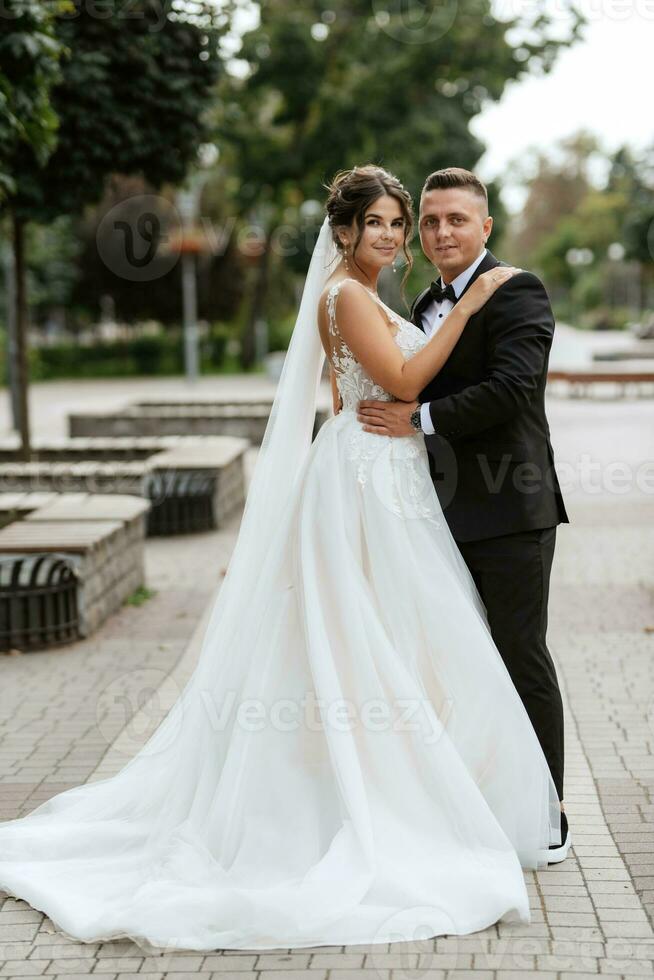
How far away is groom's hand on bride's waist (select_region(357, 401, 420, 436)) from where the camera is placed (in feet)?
13.3

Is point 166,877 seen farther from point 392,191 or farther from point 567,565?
point 567,565

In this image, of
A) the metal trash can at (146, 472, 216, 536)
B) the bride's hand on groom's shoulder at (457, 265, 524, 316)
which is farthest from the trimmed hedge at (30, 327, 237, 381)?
the bride's hand on groom's shoulder at (457, 265, 524, 316)

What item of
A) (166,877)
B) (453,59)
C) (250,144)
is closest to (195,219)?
(250,144)

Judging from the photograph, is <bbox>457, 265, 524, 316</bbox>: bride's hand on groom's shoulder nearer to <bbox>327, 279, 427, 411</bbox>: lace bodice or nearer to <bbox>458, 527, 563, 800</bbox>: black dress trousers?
<bbox>327, 279, 427, 411</bbox>: lace bodice

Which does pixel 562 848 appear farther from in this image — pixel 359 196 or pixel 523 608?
pixel 359 196

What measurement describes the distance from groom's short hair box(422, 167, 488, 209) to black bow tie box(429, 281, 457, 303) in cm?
31

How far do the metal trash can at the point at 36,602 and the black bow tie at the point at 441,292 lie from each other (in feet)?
11.7

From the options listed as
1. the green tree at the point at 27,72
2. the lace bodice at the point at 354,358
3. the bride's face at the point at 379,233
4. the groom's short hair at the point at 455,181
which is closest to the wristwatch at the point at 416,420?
the lace bodice at the point at 354,358

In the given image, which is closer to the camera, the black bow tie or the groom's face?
the groom's face

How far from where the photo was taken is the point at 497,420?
392cm

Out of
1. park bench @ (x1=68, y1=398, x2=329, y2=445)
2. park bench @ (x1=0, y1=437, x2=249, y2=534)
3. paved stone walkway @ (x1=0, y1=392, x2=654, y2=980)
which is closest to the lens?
paved stone walkway @ (x1=0, y1=392, x2=654, y2=980)

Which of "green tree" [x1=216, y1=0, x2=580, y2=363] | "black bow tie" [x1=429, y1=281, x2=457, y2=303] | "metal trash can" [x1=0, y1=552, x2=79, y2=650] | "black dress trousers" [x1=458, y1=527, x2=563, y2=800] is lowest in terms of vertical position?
"metal trash can" [x1=0, y1=552, x2=79, y2=650]

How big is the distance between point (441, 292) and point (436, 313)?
107 mm

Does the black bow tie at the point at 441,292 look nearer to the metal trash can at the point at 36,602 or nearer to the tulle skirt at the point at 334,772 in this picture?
the tulle skirt at the point at 334,772
